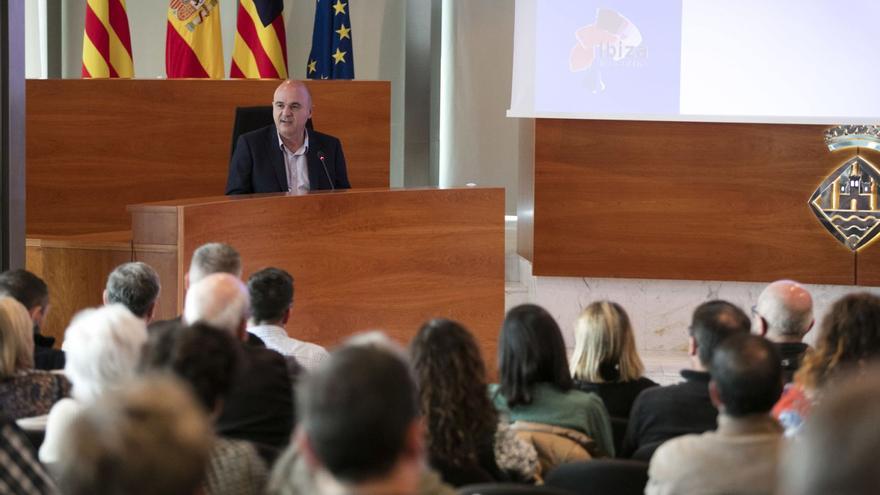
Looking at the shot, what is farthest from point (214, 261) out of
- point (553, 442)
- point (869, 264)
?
point (869, 264)

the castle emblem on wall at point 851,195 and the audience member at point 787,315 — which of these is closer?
the audience member at point 787,315

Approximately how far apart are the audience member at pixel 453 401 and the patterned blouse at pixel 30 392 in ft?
3.27

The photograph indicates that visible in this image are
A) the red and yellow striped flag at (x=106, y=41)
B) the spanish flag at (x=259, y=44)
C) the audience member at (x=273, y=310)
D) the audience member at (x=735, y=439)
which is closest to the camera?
the audience member at (x=735, y=439)

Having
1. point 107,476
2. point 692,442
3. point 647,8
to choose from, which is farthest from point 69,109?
point 107,476

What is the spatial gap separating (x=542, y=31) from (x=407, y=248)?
1.96m

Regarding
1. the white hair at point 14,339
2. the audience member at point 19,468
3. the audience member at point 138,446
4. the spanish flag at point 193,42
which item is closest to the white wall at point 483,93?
the spanish flag at point 193,42

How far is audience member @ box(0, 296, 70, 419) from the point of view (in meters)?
3.04

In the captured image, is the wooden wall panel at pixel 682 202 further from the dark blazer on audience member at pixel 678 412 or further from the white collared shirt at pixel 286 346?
the dark blazer on audience member at pixel 678 412

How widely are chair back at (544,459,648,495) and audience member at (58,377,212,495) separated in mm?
1489

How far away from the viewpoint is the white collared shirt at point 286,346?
3674 mm

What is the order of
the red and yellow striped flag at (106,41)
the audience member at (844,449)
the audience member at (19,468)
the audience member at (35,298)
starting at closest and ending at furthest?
1. the audience member at (844,449)
2. the audience member at (19,468)
3. the audience member at (35,298)
4. the red and yellow striped flag at (106,41)

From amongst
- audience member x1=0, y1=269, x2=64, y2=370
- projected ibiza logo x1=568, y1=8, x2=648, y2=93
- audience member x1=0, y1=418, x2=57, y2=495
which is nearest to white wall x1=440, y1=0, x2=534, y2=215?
projected ibiza logo x1=568, y1=8, x2=648, y2=93

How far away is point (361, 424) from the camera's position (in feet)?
5.05

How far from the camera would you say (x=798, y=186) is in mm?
7352
